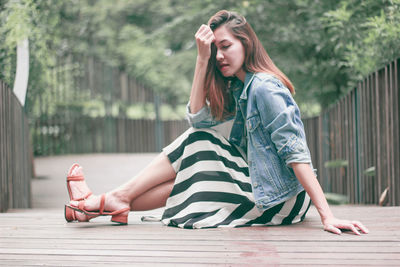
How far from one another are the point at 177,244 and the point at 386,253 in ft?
3.02

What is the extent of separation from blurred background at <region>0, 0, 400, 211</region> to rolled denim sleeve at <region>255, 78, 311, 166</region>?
5.37 ft

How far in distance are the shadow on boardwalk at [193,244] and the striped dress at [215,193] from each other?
0.28 feet

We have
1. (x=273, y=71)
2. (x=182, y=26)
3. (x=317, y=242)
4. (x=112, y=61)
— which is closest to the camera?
(x=317, y=242)

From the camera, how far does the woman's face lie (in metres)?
2.58

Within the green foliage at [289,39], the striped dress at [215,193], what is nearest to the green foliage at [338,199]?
the green foliage at [289,39]

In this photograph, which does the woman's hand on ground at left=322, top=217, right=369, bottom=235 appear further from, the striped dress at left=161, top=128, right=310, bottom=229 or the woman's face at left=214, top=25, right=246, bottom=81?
the woman's face at left=214, top=25, right=246, bottom=81

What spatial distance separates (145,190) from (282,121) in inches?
38.1

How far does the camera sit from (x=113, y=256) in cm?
199

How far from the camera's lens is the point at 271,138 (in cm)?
236

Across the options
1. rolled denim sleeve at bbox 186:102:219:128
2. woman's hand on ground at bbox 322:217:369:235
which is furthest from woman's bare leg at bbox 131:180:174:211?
woman's hand on ground at bbox 322:217:369:235

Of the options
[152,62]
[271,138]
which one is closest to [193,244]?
[271,138]

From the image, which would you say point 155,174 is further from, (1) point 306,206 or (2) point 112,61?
(2) point 112,61

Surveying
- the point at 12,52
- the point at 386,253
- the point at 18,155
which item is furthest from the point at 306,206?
the point at 12,52

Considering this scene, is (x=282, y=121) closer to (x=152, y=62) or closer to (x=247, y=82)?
(x=247, y=82)
